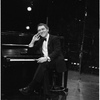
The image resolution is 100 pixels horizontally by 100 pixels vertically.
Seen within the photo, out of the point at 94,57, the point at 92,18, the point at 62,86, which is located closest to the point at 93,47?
the point at 94,57

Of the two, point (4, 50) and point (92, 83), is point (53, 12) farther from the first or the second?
point (92, 83)

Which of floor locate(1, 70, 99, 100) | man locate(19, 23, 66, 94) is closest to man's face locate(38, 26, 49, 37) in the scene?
man locate(19, 23, 66, 94)

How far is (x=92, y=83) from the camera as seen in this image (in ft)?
19.8

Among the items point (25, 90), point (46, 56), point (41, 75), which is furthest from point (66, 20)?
point (25, 90)

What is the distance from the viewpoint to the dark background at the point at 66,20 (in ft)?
13.6

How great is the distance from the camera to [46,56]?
3979mm

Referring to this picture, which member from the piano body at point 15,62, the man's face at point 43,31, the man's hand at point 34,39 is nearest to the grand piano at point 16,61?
the piano body at point 15,62

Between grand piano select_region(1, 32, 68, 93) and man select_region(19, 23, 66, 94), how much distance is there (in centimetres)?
18

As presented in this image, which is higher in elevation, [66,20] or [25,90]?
[66,20]

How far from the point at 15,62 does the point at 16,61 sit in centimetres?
2

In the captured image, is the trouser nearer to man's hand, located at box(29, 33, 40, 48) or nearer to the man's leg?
the man's leg

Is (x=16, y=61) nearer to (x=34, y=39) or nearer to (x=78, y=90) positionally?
(x=34, y=39)

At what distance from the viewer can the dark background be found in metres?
4.14

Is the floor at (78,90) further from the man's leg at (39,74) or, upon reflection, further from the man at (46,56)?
the man's leg at (39,74)
